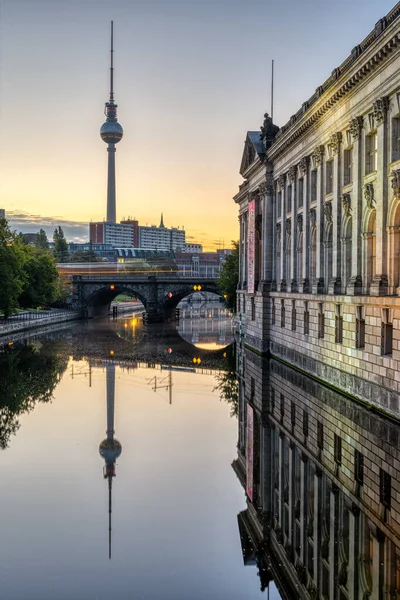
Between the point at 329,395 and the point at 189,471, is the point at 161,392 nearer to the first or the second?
the point at 329,395

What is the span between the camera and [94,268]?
149 m

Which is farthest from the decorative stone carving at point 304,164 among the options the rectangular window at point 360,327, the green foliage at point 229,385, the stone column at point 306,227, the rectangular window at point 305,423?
the rectangular window at point 305,423

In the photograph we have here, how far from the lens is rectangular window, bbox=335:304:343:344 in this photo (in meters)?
35.7

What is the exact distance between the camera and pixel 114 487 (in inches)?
730

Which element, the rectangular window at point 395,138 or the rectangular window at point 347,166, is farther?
the rectangular window at point 347,166

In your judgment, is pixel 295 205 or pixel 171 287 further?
pixel 171 287

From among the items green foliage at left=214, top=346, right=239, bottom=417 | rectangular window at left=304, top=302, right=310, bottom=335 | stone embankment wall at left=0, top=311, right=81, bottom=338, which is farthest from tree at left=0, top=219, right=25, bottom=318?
rectangular window at left=304, top=302, right=310, bottom=335

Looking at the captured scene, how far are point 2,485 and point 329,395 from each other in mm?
19300

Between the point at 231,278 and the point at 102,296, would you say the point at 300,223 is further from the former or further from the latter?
the point at 102,296

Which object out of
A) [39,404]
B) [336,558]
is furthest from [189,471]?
[39,404]

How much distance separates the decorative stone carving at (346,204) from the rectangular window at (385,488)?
20.3m

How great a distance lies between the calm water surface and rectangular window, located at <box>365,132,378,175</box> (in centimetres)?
1441

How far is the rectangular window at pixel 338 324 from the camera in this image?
35656 millimetres

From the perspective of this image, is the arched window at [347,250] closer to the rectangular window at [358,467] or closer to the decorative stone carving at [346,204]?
the decorative stone carving at [346,204]
